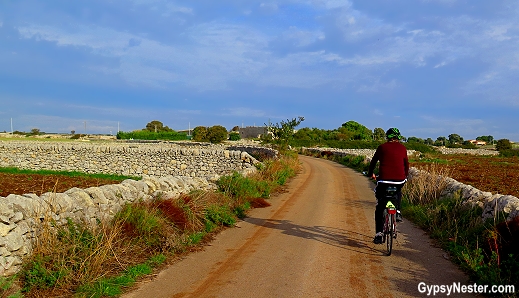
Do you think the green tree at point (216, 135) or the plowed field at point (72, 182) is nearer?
the plowed field at point (72, 182)

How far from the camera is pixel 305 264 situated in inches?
262

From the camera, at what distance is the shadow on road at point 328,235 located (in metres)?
7.84

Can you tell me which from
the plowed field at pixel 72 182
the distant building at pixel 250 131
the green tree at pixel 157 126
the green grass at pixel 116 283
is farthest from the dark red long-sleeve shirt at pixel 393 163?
the green tree at pixel 157 126

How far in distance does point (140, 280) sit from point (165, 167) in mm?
22644

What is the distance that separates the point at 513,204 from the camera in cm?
783

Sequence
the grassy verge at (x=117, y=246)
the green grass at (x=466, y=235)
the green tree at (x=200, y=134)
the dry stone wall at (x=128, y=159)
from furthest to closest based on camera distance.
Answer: the green tree at (x=200, y=134)
the dry stone wall at (x=128, y=159)
the green grass at (x=466, y=235)
the grassy verge at (x=117, y=246)

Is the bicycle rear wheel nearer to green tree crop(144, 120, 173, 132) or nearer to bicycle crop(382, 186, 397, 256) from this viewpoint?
bicycle crop(382, 186, 397, 256)

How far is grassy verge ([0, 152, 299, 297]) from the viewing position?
17.8ft

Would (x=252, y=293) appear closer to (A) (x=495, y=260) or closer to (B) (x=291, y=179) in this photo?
(A) (x=495, y=260)

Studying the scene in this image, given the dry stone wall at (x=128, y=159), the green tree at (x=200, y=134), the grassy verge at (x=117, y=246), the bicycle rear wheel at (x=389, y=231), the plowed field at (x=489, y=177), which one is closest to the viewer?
the grassy verge at (x=117, y=246)

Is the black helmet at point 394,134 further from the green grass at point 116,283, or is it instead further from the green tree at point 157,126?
the green tree at point 157,126

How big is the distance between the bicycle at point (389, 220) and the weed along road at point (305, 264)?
0.84 ft

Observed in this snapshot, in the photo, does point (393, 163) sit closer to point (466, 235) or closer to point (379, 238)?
point (379, 238)

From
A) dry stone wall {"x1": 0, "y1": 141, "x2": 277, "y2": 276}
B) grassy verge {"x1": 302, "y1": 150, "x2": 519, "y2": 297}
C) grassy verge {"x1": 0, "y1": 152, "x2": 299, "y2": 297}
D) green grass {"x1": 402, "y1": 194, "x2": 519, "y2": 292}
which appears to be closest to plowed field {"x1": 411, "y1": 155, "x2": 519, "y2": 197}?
grassy verge {"x1": 302, "y1": 150, "x2": 519, "y2": 297}
